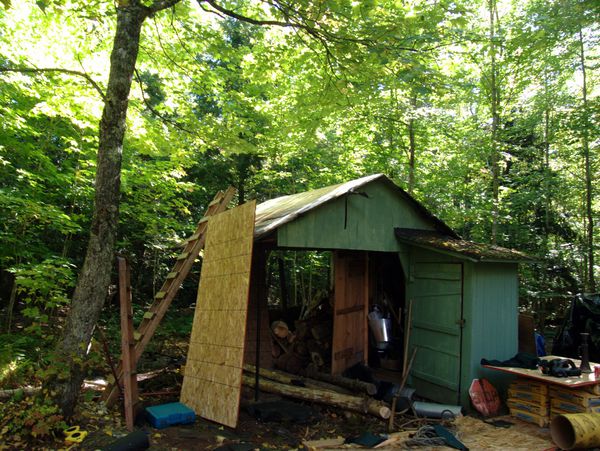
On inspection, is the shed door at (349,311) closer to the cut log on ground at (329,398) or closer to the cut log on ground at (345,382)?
the cut log on ground at (345,382)

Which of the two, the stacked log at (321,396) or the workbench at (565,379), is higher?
the workbench at (565,379)

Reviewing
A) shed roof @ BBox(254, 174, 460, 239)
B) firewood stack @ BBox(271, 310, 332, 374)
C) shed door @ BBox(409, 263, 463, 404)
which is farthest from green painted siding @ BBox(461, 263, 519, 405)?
firewood stack @ BBox(271, 310, 332, 374)

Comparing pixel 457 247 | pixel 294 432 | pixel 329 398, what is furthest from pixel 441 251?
pixel 294 432

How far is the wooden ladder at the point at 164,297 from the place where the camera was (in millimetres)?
5375

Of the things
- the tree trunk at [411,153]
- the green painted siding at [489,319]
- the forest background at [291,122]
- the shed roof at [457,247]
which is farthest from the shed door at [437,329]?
the tree trunk at [411,153]

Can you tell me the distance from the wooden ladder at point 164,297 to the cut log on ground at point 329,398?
2.08 m

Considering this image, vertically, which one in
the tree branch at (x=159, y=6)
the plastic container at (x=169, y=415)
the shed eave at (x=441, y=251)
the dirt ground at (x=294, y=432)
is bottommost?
the dirt ground at (x=294, y=432)

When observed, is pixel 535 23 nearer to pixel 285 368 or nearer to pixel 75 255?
pixel 285 368

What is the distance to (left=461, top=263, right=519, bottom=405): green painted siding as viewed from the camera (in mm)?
6566

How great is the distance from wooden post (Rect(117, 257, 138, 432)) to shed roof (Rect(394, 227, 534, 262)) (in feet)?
16.0

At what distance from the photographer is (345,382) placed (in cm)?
703

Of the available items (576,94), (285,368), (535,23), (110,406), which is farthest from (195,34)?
(576,94)

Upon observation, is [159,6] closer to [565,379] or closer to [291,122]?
[291,122]

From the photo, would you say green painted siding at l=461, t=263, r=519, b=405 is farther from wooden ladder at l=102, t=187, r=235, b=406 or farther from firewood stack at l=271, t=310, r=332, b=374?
wooden ladder at l=102, t=187, r=235, b=406
